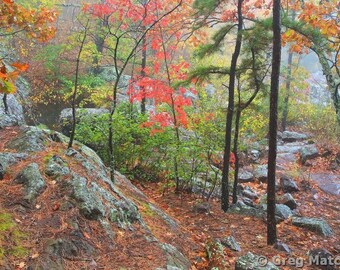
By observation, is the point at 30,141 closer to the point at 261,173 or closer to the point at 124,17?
the point at 124,17

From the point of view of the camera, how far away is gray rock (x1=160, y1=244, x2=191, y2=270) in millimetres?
3645

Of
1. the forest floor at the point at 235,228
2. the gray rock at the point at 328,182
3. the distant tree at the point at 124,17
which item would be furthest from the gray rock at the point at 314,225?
the gray rock at the point at 328,182

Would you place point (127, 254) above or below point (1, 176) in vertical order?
below

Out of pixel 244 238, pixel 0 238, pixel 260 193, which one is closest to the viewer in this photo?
pixel 0 238

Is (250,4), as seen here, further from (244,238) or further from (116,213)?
(116,213)

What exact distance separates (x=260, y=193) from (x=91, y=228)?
768 centimetres

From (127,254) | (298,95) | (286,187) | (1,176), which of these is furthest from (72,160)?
(298,95)

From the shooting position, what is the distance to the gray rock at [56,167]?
13.4ft

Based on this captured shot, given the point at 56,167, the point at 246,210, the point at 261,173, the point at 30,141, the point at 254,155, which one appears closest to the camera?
the point at 56,167

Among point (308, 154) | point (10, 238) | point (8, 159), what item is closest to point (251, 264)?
point (10, 238)

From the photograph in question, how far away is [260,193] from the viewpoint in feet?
33.2

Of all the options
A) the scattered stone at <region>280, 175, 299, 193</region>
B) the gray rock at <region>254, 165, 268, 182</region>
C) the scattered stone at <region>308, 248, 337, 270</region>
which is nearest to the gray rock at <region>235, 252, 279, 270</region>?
the scattered stone at <region>308, 248, 337, 270</region>

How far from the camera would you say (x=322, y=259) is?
496cm

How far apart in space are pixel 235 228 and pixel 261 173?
5.71 metres
